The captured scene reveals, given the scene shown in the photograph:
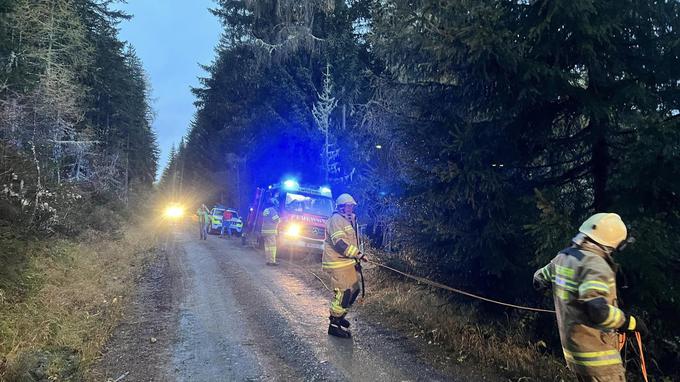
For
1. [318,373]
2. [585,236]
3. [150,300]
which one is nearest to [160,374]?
[318,373]

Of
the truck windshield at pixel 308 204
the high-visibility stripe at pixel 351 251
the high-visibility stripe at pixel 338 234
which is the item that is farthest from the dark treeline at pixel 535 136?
the truck windshield at pixel 308 204

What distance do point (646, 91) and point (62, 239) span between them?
14.1 metres

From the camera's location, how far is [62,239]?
41.9 feet

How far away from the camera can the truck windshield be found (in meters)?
15.5

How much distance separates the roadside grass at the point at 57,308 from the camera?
15.4ft

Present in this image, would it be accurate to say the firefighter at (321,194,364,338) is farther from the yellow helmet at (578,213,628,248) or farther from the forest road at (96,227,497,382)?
the yellow helmet at (578,213,628,248)

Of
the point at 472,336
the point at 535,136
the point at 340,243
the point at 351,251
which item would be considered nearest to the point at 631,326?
the point at 472,336

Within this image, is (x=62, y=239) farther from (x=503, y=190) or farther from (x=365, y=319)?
(x=503, y=190)

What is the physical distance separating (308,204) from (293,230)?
135 centimetres

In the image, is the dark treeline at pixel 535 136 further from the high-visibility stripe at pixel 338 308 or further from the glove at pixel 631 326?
the high-visibility stripe at pixel 338 308

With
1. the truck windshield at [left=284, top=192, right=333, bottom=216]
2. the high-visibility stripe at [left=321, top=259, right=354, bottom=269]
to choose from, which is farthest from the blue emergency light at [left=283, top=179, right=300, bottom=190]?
the high-visibility stripe at [left=321, top=259, right=354, bottom=269]

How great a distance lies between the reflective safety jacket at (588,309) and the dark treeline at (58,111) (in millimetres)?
9591

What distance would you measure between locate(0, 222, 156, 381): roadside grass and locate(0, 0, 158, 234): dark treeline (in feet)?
3.50

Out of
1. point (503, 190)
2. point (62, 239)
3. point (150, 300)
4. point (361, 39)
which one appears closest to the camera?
point (503, 190)
